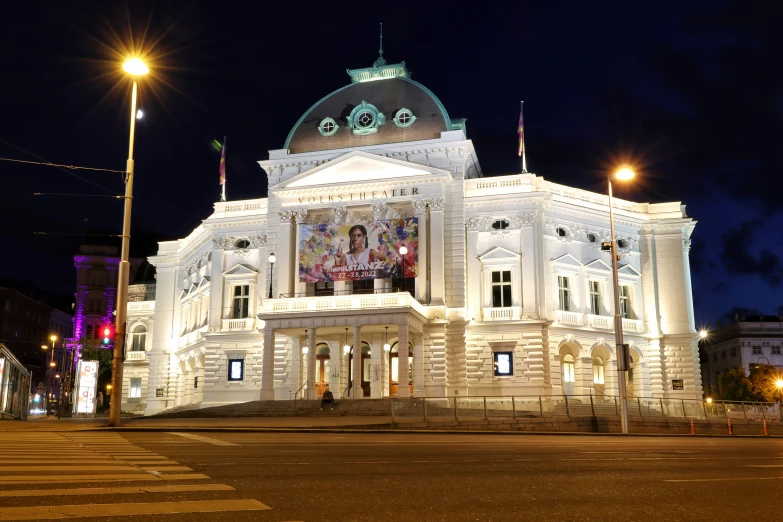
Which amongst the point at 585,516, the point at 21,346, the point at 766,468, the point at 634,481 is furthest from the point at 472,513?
the point at 21,346

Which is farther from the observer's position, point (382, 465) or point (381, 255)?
point (381, 255)

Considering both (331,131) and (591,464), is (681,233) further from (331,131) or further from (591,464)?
(591,464)

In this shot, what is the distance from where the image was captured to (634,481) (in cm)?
1030

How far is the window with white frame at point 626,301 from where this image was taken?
52875 millimetres

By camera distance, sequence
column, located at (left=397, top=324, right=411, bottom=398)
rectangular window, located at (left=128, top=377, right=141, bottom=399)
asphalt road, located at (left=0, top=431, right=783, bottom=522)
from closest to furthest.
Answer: asphalt road, located at (left=0, top=431, right=783, bottom=522)
column, located at (left=397, top=324, right=411, bottom=398)
rectangular window, located at (left=128, top=377, right=141, bottom=399)

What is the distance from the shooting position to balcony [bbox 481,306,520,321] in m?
48.4

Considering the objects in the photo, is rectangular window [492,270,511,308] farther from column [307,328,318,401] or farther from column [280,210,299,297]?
column [280,210,299,297]

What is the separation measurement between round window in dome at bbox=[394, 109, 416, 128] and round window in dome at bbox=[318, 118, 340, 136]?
4.17m

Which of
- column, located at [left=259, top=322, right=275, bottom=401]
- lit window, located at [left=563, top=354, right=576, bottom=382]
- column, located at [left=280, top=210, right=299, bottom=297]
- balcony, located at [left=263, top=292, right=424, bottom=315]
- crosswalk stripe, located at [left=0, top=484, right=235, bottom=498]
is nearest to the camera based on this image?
crosswalk stripe, located at [left=0, top=484, right=235, bottom=498]

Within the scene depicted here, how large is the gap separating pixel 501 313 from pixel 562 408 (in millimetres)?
15582

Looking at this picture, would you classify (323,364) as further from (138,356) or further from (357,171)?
(138,356)

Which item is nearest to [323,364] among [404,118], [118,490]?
[404,118]

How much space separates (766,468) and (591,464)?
2.76 metres

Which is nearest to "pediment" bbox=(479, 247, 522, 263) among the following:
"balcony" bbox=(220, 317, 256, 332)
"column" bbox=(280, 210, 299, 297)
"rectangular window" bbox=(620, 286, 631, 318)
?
"rectangular window" bbox=(620, 286, 631, 318)
